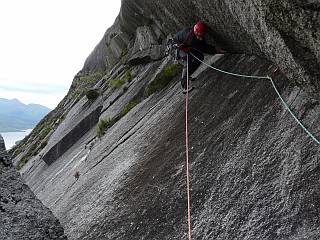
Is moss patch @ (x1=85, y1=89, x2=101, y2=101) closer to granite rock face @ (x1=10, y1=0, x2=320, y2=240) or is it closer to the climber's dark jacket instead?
granite rock face @ (x1=10, y1=0, x2=320, y2=240)

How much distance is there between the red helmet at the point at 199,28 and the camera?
1162 cm

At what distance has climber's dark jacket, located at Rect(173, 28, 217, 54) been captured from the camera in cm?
1230

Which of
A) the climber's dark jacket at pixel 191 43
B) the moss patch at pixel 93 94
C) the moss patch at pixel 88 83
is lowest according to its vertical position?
the climber's dark jacket at pixel 191 43

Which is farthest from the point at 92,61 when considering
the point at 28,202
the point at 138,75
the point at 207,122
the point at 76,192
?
the point at 28,202

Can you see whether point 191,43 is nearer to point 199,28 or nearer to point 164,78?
point 199,28

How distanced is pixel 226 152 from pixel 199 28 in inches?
208

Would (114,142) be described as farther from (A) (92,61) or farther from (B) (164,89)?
(A) (92,61)

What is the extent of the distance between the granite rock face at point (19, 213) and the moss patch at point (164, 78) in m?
9.52

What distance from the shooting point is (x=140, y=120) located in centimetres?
1330

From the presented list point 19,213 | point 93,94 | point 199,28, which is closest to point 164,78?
point 199,28

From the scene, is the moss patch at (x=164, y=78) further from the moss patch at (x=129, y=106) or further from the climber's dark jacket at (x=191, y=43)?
the climber's dark jacket at (x=191, y=43)

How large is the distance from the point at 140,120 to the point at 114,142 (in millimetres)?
1183

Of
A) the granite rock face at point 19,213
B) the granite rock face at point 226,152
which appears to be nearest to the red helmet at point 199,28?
the granite rock face at point 226,152

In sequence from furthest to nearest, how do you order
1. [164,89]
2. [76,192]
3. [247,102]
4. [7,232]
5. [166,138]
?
Answer: [164,89] → [76,192] → [166,138] → [247,102] → [7,232]
